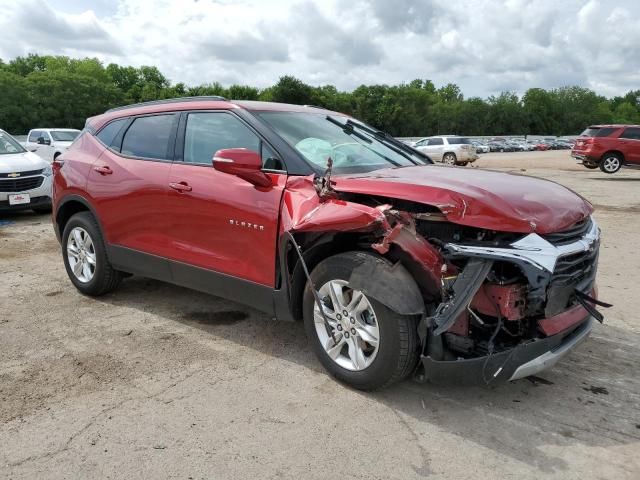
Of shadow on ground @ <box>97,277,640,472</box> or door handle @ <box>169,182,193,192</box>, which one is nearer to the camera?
shadow on ground @ <box>97,277,640,472</box>

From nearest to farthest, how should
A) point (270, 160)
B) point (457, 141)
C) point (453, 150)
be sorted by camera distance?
1. point (270, 160)
2. point (453, 150)
3. point (457, 141)

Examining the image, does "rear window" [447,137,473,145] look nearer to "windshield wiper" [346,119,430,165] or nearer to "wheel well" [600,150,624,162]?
"wheel well" [600,150,624,162]

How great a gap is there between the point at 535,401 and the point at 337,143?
2190 millimetres

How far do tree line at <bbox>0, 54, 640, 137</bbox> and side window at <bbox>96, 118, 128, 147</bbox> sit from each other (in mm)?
58198

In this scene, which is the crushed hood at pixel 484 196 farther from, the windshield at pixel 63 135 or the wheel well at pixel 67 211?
the windshield at pixel 63 135

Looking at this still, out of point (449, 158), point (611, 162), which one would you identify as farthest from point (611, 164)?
point (449, 158)

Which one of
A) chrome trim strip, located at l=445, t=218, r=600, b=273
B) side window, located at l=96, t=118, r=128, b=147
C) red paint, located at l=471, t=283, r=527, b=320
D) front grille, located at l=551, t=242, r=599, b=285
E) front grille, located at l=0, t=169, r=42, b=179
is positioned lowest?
front grille, located at l=0, t=169, r=42, b=179

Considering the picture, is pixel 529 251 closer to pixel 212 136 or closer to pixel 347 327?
pixel 347 327

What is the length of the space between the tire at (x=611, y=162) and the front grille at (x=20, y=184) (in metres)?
17.9

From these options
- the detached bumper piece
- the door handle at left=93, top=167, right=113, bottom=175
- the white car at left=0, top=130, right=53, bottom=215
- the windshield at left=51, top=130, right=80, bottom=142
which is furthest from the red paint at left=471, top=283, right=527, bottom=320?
the windshield at left=51, top=130, right=80, bottom=142

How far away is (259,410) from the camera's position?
3.15 meters

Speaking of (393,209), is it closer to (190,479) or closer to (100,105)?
(190,479)

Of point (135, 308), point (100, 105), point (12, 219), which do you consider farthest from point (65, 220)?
point (100, 105)

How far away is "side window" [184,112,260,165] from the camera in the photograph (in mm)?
3936
